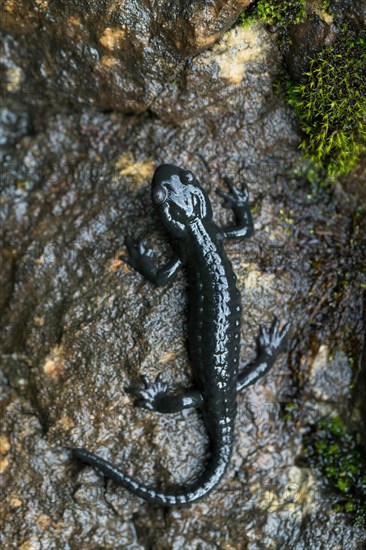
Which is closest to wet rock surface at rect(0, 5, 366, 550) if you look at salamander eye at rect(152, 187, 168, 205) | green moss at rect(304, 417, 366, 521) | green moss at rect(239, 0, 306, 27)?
green moss at rect(304, 417, 366, 521)

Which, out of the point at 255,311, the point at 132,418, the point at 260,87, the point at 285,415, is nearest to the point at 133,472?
the point at 132,418

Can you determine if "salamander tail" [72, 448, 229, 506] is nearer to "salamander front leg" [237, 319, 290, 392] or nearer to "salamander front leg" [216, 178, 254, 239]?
"salamander front leg" [237, 319, 290, 392]

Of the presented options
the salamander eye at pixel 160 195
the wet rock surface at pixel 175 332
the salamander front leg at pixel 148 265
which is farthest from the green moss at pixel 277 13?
the salamander front leg at pixel 148 265

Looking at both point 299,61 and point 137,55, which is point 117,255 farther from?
point 299,61

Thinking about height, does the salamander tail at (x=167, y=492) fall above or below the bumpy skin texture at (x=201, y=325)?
below

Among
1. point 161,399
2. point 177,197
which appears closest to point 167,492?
point 161,399

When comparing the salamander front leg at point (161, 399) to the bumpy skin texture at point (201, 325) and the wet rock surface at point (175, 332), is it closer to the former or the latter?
the bumpy skin texture at point (201, 325)
